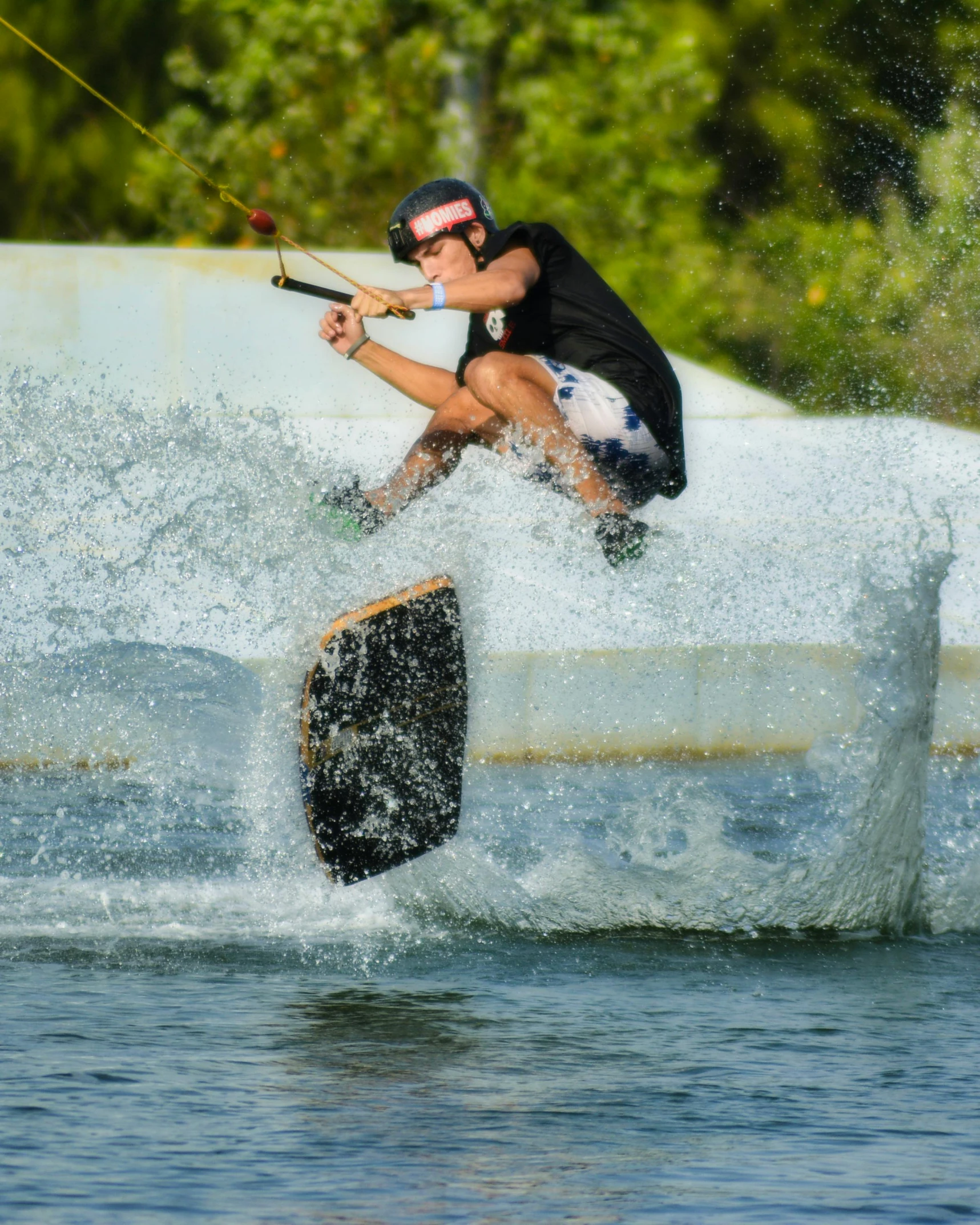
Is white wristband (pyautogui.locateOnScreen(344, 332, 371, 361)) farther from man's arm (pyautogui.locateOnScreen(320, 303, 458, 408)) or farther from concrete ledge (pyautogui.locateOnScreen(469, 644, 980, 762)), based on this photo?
concrete ledge (pyautogui.locateOnScreen(469, 644, 980, 762))

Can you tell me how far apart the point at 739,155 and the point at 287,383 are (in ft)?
31.2

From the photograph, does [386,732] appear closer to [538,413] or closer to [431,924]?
[431,924]

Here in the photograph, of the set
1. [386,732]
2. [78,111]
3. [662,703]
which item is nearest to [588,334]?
[386,732]

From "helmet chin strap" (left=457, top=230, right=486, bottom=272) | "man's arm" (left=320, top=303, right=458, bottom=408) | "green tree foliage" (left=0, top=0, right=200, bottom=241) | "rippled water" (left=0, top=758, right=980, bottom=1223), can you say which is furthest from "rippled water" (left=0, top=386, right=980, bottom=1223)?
"green tree foliage" (left=0, top=0, right=200, bottom=241)

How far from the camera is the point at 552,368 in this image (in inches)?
231

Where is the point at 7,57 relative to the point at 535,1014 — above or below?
above

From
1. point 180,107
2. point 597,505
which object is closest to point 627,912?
point 597,505

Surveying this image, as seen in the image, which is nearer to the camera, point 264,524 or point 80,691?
point 264,524

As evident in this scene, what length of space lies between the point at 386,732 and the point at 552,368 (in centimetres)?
116

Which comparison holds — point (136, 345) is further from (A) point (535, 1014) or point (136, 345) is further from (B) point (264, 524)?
(A) point (535, 1014)

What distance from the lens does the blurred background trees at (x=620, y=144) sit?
18.8 metres

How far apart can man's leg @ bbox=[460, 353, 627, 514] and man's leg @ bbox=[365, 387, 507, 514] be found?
21 centimetres

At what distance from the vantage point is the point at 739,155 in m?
22.0

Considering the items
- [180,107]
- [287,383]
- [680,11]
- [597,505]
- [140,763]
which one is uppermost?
[680,11]
